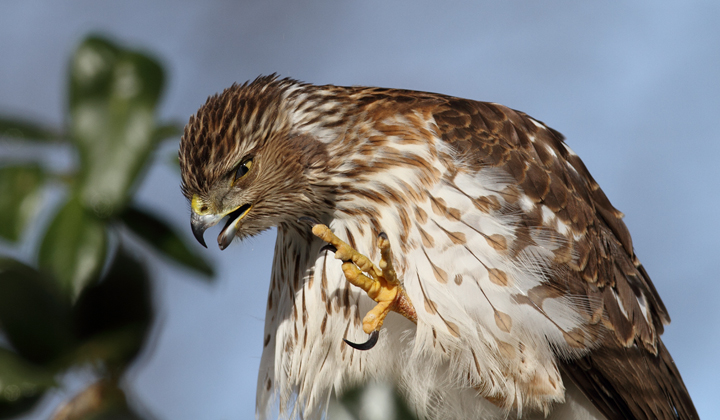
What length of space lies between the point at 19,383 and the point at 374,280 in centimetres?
121

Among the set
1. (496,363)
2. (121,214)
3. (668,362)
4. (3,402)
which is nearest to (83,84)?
(121,214)

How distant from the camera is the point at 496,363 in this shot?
62.8 inches

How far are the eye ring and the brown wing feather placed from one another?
1.77ft

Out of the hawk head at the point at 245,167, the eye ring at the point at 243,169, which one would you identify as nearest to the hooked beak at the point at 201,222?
the hawk head at the point at 245,167

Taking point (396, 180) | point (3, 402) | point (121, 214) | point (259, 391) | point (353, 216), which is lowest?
point (259, 391)

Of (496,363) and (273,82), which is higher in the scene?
(273,82)

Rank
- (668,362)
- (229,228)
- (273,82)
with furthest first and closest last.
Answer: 1. (668,362)
2. (273,82)
3. (229,228)

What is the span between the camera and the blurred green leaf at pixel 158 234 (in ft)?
1.44

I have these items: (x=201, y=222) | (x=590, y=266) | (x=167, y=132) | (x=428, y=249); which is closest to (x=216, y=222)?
(x=201, y=222)

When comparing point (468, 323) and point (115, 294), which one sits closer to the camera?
point (115, 294)

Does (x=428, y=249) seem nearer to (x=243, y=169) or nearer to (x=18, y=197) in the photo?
(x=243, y=169)

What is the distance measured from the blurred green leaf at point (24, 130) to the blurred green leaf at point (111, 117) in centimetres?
2

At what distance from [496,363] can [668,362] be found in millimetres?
818

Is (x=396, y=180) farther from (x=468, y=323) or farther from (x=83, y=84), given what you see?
(x=83, y=84)
